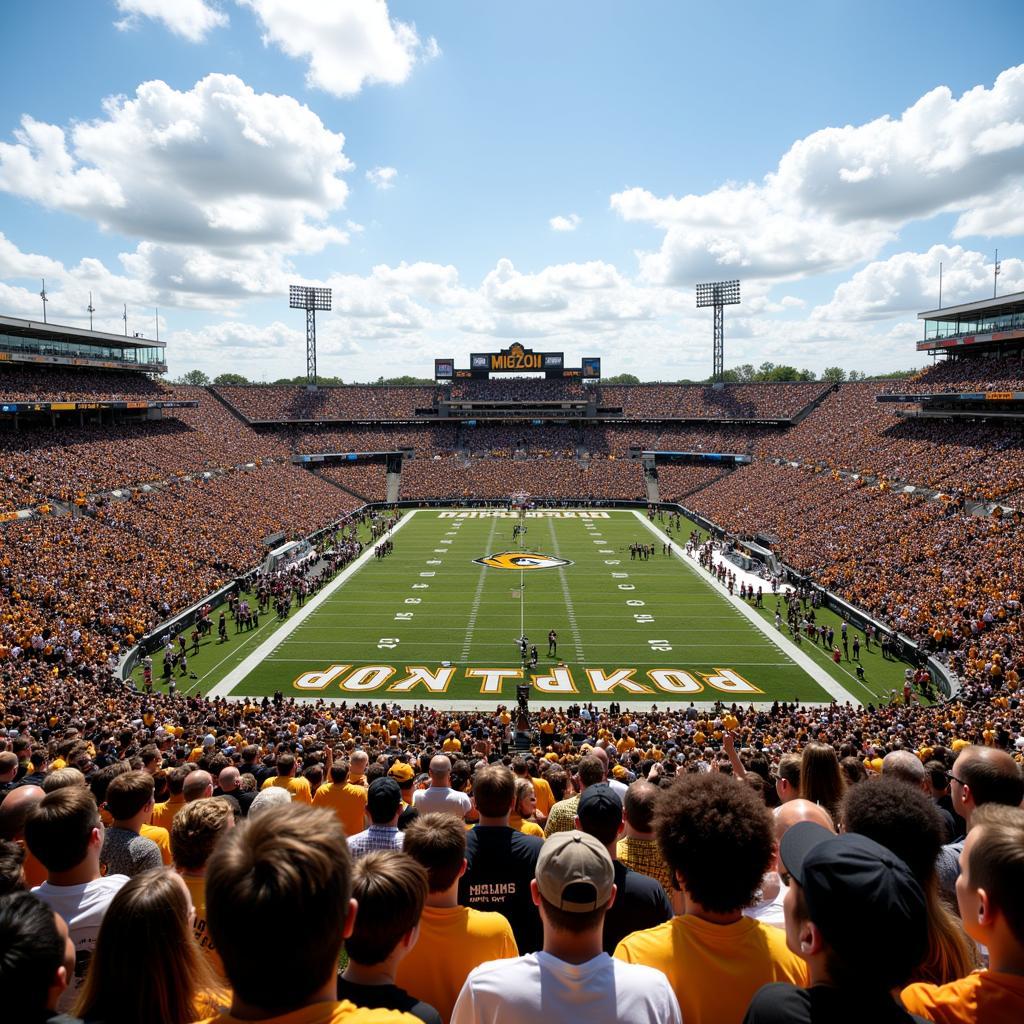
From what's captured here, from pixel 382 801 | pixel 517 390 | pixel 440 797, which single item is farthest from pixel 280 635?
pixel 517 390

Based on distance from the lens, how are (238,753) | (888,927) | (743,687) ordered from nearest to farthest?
(888,927) < (238,753) < (743,687)

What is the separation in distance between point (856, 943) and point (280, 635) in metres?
29.6

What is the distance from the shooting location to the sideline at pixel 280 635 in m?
24.1

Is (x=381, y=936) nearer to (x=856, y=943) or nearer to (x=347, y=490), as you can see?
(x=856, y=943)

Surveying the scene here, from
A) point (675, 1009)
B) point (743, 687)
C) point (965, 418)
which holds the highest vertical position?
point (965, 418)

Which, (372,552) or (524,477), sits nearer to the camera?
(372,552)

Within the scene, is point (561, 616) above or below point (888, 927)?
below

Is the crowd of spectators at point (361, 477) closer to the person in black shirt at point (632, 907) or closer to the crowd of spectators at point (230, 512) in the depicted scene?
the crowd of spectators at point (230, 512)

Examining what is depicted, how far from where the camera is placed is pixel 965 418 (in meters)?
44.5

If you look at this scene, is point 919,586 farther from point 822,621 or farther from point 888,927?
point 888,927

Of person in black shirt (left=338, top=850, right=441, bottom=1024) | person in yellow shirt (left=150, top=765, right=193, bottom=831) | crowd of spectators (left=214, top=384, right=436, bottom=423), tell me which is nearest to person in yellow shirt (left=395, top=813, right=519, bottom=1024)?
person in black shirt (left=338, top=850, right=441, bottom=1024)

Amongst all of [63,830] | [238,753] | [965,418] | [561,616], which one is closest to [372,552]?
[561,616]

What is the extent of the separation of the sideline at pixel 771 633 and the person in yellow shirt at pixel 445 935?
21219mm

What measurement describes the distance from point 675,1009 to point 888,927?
90cm
